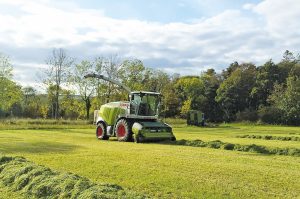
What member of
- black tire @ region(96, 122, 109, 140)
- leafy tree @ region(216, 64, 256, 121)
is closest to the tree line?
leafy tree @ region(216, 64, 256, 121)

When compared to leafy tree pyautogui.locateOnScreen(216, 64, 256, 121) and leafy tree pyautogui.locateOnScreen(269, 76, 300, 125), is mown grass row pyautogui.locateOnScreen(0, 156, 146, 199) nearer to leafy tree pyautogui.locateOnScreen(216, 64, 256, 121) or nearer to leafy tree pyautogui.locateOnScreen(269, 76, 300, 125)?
leafy tree pyautogui.locateOnScreen(269, 76, 300, 125)

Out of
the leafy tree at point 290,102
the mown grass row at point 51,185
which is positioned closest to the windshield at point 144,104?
the mown grass row at point 51,185

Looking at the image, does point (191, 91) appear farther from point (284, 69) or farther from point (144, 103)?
point (144, 103)

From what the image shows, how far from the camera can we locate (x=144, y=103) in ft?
71.3

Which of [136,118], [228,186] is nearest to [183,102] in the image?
[136,118]

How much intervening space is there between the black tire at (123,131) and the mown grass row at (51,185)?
10957 mm

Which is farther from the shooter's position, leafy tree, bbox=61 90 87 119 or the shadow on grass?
leafy tree, bbox=61 90 87 119

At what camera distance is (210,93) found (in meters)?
73.2

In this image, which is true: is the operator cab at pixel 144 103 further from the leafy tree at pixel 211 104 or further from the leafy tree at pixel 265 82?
the leafy tree at pixel 265 82

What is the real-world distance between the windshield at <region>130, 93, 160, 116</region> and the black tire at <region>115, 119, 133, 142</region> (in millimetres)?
811

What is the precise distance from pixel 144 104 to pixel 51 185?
14.0 meters

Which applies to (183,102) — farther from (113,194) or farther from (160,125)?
(113,194)

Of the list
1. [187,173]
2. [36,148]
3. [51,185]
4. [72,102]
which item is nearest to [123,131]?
[36,148]

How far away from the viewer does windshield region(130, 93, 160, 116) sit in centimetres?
2153
